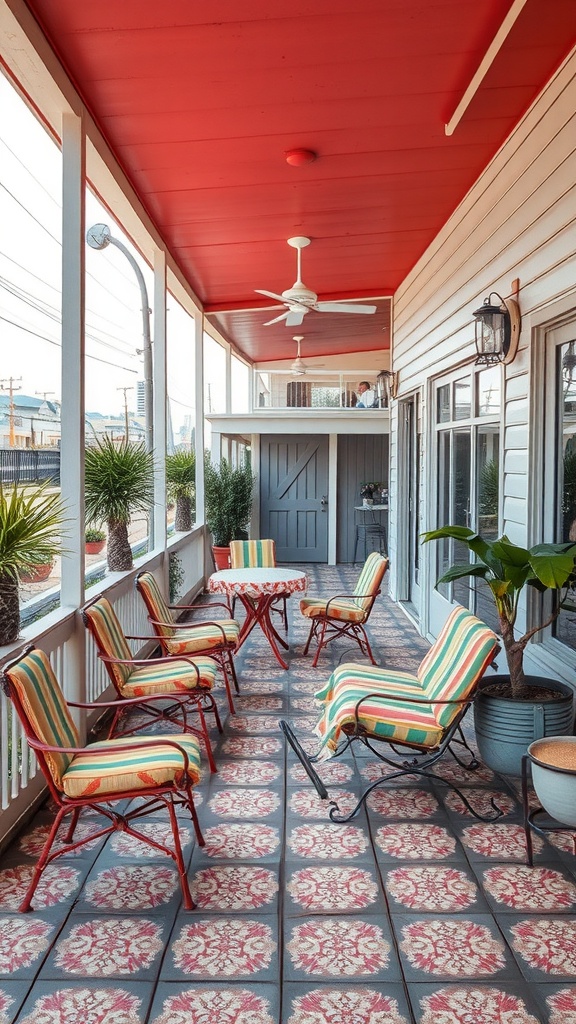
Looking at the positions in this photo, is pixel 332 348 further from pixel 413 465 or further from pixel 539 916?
pixel 539 916

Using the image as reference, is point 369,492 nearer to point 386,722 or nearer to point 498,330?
point 498,330

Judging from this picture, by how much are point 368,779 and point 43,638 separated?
1.71 metres

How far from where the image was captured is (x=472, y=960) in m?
2.13

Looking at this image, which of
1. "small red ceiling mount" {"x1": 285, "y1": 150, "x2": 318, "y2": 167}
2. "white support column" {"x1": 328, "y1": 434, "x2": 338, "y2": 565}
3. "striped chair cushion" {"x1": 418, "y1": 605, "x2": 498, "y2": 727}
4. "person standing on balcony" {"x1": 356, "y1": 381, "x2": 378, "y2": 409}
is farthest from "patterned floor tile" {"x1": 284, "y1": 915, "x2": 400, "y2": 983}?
"white support column" {"x1": 328, "y1": 434, "x2": 338, "y2": 565}

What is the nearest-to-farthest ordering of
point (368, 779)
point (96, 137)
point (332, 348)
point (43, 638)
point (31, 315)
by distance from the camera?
point (43, 638)
point (368, 779)
point (96, 137)
point (31, 315)
point (332, 348)

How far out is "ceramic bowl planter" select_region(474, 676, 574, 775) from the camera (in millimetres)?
3156

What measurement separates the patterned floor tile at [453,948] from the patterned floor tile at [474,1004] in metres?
0.04

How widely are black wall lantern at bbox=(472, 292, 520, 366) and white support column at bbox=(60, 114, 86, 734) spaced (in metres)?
2.22

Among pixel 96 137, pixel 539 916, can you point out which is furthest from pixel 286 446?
pixel 539 916

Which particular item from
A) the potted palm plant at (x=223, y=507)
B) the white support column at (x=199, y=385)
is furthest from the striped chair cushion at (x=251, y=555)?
the potted palm plant at (x=223, y=507)

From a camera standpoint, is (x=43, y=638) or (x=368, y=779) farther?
(x=368, y=779)

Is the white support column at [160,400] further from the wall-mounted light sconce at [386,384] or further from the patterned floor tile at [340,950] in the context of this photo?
the patterned floor tile at [340,950]

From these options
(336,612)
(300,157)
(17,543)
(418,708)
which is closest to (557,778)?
(418,708)

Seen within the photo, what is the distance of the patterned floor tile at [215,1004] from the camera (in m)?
1.91
